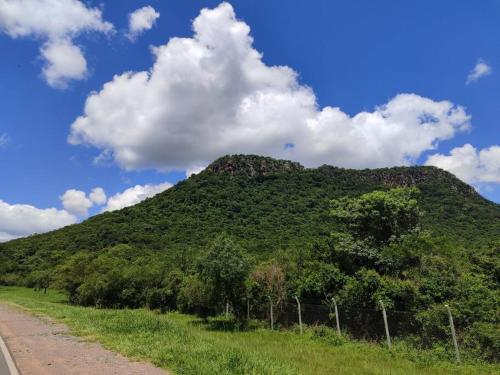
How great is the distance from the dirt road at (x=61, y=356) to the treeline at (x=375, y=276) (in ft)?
29.0

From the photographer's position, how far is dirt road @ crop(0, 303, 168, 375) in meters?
9.15

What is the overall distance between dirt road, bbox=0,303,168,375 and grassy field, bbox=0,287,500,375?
49 cm

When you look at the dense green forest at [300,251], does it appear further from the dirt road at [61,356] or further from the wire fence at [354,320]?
the dirt road at [61,356]

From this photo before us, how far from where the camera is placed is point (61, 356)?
1082 centimetres

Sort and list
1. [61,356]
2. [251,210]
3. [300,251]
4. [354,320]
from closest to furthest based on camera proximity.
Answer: [61,356] < [354,320] < [300,251] < [251,210]

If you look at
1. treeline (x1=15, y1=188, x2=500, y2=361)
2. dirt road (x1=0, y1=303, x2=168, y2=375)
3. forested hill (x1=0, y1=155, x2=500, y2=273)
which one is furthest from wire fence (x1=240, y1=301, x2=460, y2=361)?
forested hill (x1=0, y1=155, x2=500, y2=273)

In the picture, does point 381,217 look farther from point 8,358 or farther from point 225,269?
point 8,358

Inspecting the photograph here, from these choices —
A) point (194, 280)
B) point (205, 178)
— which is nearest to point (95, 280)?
point (194, 280)

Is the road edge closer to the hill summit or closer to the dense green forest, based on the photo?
the dense green forest

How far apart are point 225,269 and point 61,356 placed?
431 inches

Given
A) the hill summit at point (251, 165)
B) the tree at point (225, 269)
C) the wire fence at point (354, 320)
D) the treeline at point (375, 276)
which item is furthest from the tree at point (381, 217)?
the hill summit at point (251, 165)

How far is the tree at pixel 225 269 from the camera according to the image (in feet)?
69.7

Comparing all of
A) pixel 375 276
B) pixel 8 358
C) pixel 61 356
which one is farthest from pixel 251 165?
pixel 8 358

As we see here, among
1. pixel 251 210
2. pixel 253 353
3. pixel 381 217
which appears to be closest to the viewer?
pixel 253 353
